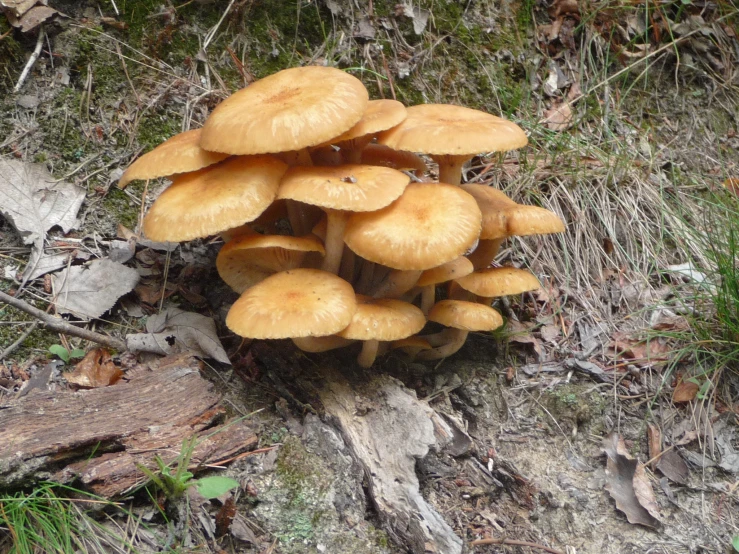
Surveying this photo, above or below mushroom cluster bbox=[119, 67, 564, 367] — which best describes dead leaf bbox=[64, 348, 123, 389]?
below

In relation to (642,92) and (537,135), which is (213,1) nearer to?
(537,135)

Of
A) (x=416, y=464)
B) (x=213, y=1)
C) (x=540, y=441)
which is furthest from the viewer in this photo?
(x=213, y=1)

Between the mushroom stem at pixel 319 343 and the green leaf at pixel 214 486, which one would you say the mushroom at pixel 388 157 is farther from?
the green leaf at pixel 214 486

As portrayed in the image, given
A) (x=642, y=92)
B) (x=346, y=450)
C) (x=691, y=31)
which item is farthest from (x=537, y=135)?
(x=346, y=450)

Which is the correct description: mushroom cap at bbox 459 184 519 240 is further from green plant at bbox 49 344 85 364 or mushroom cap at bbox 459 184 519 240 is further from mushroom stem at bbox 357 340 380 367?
green plant at bbox 49 344 85 364

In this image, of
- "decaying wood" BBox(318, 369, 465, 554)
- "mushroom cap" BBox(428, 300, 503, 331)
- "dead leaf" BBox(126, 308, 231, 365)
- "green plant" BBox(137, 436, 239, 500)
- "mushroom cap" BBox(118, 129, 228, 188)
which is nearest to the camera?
"green plant" BBox(137, 436, 239, 500)

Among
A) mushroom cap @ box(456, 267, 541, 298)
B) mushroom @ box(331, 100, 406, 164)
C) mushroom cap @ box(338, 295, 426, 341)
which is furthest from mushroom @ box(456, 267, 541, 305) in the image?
mushroom @ box(331, 100, 406, 164)
